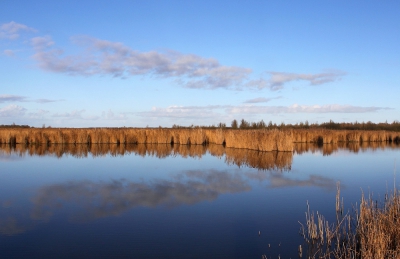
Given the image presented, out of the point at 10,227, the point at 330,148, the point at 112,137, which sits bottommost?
the point at 10,227

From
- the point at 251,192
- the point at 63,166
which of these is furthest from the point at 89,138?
the point at 251,192

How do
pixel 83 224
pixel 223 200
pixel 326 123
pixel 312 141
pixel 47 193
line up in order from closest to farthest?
1. pixel 83 224
2. pixel 223 200
3. pixel 47 193
4. pixel 312 141
5. pixel 326 123

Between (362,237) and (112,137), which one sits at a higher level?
(112,137)

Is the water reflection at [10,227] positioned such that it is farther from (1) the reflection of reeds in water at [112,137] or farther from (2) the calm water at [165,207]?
(1) the reflection of reeds in water at [112,137]

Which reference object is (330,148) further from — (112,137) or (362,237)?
(362,237)

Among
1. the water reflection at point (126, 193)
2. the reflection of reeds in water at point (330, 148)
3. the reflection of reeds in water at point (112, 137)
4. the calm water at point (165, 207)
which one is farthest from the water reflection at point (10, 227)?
the reflection of reeds in water at point (112, 137)

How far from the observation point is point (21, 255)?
427 centimetres

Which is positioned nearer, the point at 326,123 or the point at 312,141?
the point at 312,141

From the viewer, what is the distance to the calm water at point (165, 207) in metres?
4.57

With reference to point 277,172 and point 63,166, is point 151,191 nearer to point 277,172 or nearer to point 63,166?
point 277,172

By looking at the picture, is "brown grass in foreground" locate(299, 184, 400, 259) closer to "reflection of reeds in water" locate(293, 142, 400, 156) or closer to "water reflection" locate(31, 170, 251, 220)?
"water reflection" locate(31, 170, 251, 220)

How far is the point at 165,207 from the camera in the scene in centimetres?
654

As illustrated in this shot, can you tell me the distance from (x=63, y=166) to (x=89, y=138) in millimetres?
11585

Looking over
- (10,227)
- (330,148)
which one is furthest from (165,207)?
(330,148)
